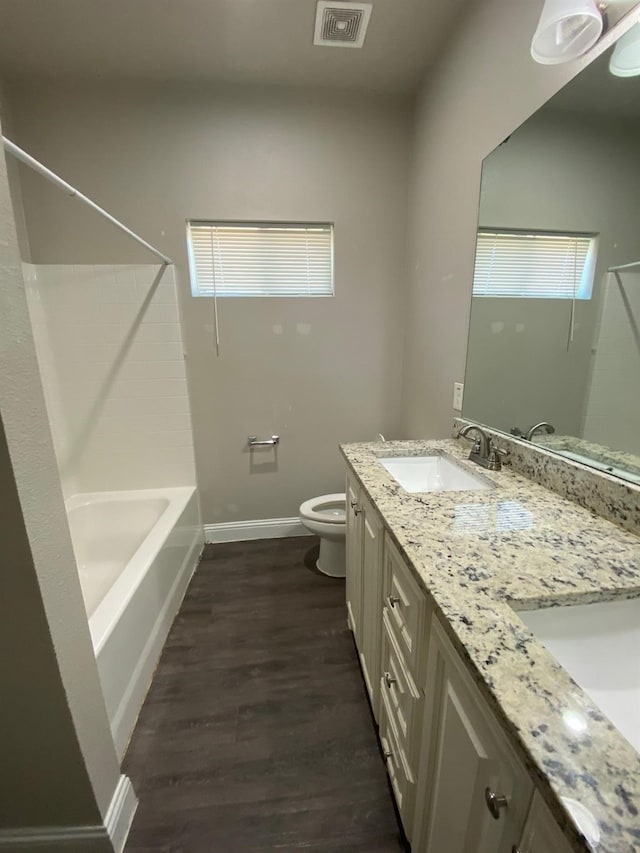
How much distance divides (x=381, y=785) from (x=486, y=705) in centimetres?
92

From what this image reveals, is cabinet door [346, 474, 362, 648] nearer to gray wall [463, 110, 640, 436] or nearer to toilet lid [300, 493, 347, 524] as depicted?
toilet lid [300, 493, 347, 524]

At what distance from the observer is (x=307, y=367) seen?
227 cm

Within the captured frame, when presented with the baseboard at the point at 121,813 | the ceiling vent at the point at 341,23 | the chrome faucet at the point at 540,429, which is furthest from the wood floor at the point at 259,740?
the ceiling vent at the point at 341,23

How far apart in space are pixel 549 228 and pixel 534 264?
0.39 feet

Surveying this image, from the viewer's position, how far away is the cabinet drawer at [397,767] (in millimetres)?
871

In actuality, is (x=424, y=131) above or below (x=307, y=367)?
above

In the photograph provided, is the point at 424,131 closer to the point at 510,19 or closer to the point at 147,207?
the point at 510,19

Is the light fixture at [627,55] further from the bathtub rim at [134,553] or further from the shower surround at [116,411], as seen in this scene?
the bathtub rim at [134,553]

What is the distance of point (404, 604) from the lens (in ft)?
2.76

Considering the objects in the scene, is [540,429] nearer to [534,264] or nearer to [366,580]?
[534,264]

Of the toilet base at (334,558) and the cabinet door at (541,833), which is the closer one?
the cabinet door at (541,833)

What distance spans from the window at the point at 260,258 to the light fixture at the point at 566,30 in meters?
1.34

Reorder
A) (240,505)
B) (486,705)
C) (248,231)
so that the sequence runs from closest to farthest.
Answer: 1. (486,705)
2. (248,231)
3. (240,505)

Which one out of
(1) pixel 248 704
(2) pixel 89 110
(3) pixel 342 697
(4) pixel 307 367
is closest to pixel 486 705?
(3) pixel 342 697
